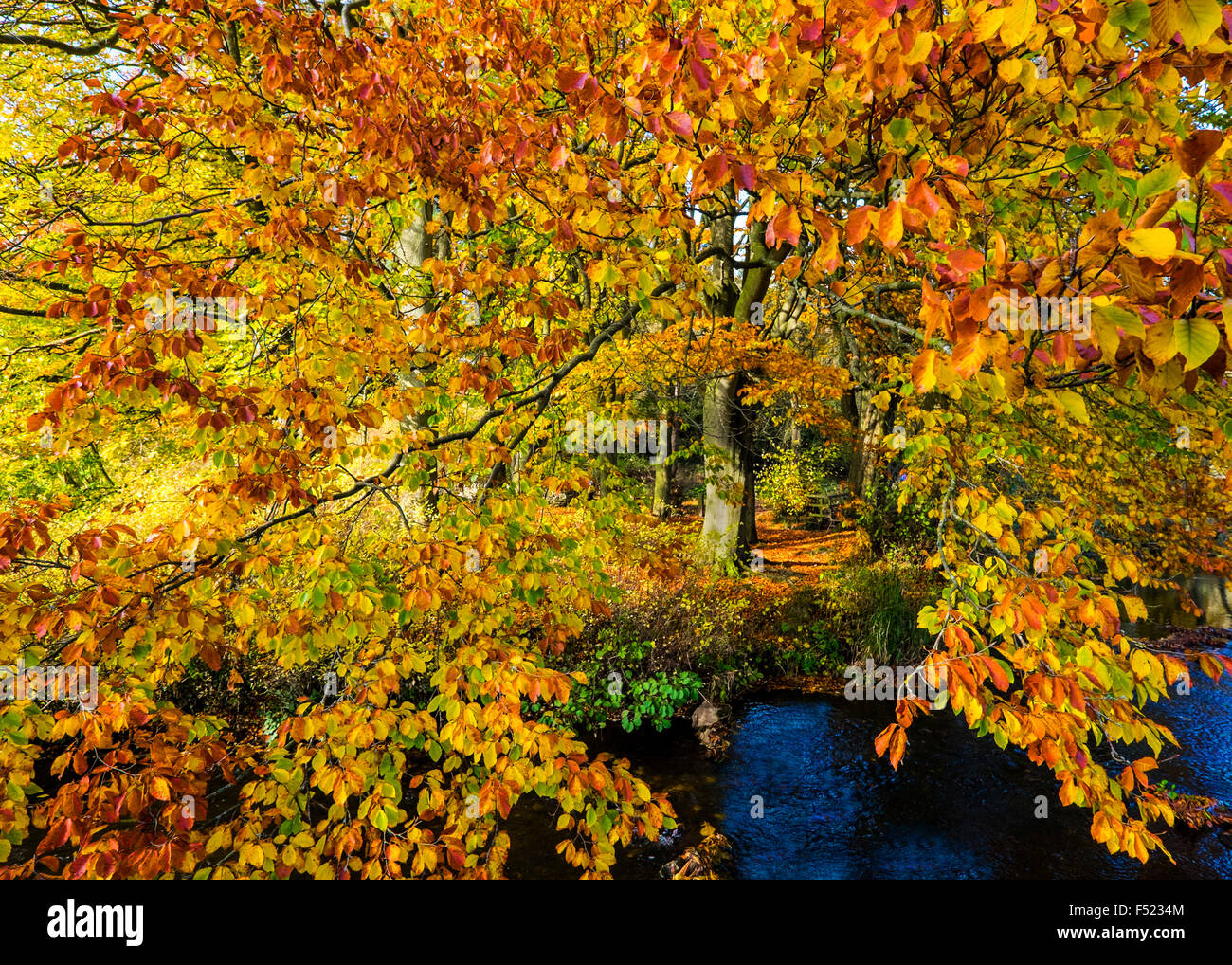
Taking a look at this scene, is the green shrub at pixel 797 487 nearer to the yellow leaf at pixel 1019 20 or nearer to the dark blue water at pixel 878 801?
the dark blue water at pixel 878 801

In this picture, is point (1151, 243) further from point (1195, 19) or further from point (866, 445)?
point (866, 445)

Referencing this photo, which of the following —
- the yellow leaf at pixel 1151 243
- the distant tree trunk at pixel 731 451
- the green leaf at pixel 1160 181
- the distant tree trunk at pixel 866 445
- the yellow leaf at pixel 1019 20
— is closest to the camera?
the yellow leaf at pixel 1151 243

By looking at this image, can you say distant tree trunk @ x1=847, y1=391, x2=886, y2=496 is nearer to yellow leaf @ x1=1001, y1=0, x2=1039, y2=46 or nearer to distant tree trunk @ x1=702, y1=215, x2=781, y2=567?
distant tree trunk @ x1=702, y1=215, x2=781, y2=567

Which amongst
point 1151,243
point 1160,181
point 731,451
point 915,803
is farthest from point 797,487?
point 1151,243

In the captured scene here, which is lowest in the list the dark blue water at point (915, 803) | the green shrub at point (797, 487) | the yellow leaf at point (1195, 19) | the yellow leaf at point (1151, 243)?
the dark blue water at point (915, 803)

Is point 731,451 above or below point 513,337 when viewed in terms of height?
below

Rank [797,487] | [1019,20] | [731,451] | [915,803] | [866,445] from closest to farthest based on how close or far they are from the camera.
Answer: [1019,20], [915,803], [731,451], [866,445], [797,487]

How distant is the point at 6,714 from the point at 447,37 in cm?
549

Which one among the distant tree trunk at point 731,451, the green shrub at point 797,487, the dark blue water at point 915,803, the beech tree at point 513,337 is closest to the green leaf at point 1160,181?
the beech tree at point 513,337

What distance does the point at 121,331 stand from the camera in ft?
9.46

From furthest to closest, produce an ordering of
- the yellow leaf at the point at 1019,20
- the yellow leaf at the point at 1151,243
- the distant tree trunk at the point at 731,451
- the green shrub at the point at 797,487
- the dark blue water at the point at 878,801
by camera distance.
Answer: the green shrub at the point at 797,487 → the distant tree trunk at the point at 731,451 → the dark blue water at the point at 878,801 → the yellow leaf at the point at 1019,20 → the yellow leaf at the point at 1151,243

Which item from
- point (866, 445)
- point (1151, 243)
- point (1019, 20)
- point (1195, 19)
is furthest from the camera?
point (866, 445)

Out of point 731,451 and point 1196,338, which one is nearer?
point 1196,338

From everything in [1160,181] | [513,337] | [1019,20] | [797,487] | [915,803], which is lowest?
[915,803]
